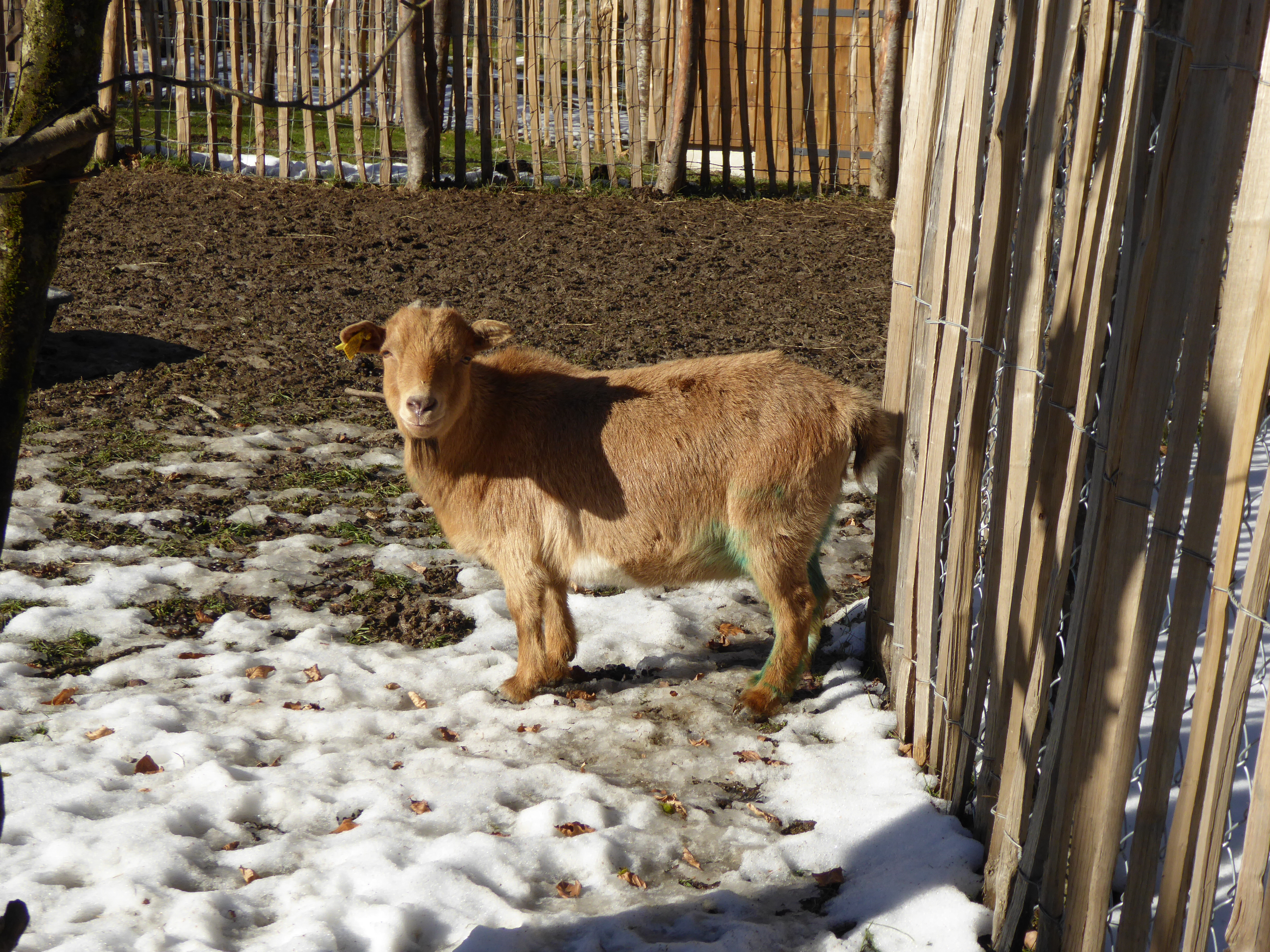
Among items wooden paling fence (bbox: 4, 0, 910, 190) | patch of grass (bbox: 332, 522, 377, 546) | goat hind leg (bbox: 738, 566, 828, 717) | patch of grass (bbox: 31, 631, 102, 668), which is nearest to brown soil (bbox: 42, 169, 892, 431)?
wooden paling fence (bbox: 4, 0, 910, 190)

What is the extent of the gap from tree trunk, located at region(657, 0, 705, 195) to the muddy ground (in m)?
0.42

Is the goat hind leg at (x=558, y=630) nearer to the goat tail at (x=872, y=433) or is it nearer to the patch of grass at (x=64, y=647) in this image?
the goat tail at (x=872, y=433)

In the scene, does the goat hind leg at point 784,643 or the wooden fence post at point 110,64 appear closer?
the goat hind leg at point 784,643

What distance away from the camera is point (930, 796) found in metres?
3.56

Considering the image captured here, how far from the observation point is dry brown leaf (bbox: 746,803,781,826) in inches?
141

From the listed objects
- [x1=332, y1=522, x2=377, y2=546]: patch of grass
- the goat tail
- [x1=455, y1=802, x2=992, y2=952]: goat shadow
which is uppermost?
the goat tail

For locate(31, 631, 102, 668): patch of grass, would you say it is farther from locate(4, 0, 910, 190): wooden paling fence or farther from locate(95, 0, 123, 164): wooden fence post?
locate(95, 0, 123, 164): wooden fence post

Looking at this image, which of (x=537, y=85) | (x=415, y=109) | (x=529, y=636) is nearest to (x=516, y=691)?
(x=529, y=636)

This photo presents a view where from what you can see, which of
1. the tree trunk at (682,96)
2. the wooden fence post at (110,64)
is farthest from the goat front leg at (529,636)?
the tree trunk at (682,96)

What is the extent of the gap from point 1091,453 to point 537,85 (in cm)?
1011

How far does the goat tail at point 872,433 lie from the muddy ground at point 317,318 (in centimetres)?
134

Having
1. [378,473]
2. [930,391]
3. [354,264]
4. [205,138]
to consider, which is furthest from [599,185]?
[930,391]

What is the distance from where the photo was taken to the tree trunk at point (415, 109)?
35.4 ft

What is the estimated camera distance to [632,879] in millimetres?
3232
